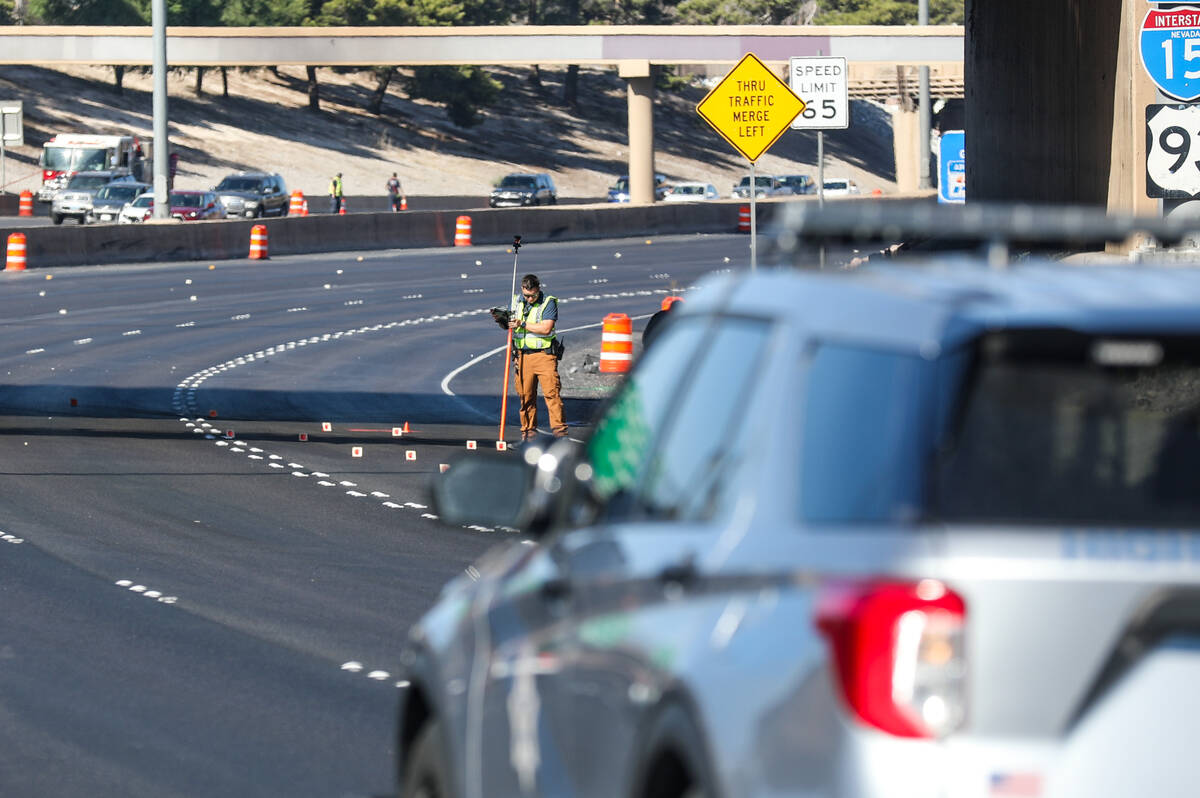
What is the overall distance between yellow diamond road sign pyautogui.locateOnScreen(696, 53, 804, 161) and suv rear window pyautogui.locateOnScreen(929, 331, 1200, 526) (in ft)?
65.7

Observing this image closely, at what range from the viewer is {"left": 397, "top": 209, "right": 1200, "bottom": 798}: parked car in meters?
2.97

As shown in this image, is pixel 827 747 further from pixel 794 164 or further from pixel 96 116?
pixel 794 164

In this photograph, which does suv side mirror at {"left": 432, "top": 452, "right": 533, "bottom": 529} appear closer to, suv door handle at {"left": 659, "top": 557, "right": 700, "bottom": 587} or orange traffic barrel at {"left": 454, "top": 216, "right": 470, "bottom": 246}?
suv door handle at {"left": 659, "top": 557, "right": 700, "bottom": 587}

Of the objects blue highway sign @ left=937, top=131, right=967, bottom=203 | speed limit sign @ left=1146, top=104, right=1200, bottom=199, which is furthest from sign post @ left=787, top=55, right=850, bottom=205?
speed limit sign @ left=1146, top=104, right=1200, bottom=199

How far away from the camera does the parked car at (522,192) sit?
252ft

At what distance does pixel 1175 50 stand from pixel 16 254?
37.2 m

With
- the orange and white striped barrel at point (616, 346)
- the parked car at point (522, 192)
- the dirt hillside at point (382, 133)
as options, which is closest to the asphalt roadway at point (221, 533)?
the orange and white striped barrel at point (616, 346)

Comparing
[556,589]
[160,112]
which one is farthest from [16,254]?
[556,589]

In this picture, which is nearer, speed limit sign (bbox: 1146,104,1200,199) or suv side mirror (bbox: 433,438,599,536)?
suv side mirror (bbox: 433,438,599,536)

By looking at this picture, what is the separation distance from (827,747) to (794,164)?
→ 125 metres

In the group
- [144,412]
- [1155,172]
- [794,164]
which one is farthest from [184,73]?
[1155,172]

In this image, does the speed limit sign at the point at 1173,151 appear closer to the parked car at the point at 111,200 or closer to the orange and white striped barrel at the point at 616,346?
the orange and white striped barrel at the point at 616,346

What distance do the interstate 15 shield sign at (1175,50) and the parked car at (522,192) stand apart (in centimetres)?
6401

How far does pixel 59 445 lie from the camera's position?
20.6m
